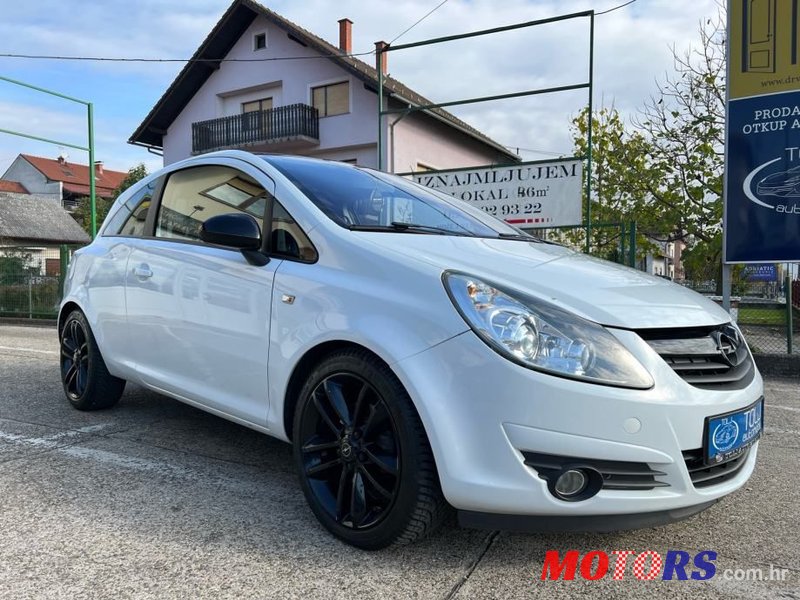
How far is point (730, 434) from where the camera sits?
2191 millimetres

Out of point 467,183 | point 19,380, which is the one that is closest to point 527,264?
point 19,380

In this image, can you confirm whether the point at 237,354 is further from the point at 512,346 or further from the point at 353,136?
the point at 353,136

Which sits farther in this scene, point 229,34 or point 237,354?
point 229,34

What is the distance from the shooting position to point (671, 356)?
83.4 inches

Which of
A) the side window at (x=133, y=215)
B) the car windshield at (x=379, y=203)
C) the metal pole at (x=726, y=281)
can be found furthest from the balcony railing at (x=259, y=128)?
the car windshield at (x=379, y=203)

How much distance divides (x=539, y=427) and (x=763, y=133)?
6.58 meters

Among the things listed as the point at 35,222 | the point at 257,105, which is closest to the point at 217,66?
the point at 257,105

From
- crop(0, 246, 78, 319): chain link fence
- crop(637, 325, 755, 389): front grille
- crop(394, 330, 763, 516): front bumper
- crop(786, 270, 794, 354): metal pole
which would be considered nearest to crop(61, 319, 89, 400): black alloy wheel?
crop(394, 330, 763, 516): front bumper

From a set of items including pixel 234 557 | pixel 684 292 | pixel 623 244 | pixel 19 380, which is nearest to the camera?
pixel 234 557

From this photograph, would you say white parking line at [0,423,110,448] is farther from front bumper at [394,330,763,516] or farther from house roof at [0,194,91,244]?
house roof at [0,194,91,244]

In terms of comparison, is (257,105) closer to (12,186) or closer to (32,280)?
(32,280)

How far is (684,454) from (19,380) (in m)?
5.62

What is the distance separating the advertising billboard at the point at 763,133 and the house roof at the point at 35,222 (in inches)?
1486

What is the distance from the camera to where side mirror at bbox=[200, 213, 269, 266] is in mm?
2719
